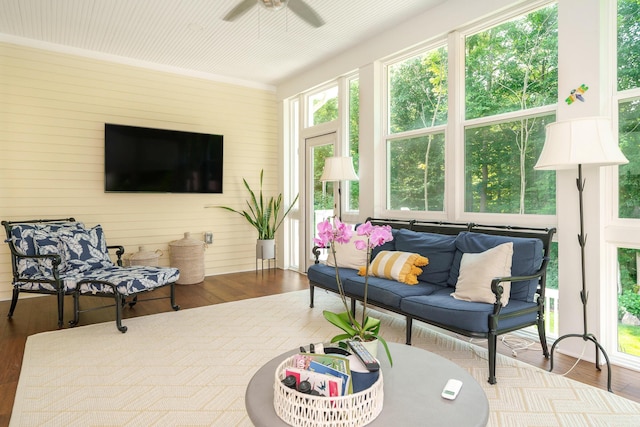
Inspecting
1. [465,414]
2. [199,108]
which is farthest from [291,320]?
[199,108]

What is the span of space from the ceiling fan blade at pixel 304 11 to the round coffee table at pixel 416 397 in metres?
2.61

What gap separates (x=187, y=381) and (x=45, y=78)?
14.1 ft

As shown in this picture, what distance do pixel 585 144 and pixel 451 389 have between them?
1804mm

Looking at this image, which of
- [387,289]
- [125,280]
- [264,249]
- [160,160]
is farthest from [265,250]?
[387,289]

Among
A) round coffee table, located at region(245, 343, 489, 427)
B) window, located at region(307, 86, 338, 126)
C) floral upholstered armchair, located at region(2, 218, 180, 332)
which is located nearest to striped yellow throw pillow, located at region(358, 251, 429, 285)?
round coffee table, located at region(245, 343, 489, 427)

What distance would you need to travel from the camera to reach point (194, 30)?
14.3 feet

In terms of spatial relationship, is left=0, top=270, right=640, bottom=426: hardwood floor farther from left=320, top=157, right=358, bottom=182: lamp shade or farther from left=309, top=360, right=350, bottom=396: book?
left=309, top=360, right=350, bottom=396: book

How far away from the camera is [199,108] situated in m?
5.80

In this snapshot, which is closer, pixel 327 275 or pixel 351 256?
pixel 327 275

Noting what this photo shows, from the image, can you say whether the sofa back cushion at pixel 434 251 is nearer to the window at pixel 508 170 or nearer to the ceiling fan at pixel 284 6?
the window at pixel 508 170

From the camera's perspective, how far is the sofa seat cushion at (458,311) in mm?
2516

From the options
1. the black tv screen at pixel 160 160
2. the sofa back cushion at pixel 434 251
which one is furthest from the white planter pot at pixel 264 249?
the sofa back cushion at pixel 434 251

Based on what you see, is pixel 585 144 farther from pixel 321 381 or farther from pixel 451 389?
pixel 321 381

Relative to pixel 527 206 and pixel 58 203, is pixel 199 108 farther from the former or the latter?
pixel 527 206
